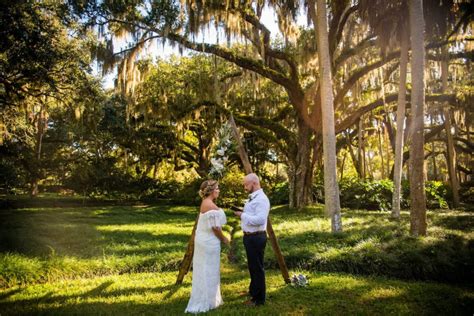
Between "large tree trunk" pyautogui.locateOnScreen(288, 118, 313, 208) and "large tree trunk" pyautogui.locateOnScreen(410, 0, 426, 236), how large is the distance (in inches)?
329

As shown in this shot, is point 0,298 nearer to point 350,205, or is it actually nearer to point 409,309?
point 409,309

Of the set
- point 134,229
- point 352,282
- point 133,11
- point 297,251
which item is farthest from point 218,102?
point 352,282

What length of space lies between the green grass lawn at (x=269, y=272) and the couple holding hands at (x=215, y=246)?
0.29m

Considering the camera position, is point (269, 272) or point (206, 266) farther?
point (269, 272)

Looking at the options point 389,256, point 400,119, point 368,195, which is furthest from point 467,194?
point 389,256

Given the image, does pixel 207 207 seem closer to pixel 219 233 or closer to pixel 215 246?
pixel 219 233

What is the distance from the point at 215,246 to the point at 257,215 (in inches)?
30.8

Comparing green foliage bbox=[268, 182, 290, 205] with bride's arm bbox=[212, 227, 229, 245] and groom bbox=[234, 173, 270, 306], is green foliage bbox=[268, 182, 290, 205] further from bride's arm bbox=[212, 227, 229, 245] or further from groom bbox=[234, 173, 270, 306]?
bride's arm bbox=[212, 227, 229, 245]

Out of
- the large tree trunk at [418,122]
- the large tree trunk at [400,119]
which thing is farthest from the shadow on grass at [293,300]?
the large tree trunk at [400,119]

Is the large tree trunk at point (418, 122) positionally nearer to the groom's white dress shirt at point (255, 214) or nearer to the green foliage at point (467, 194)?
the groom's white dress shirt at point (255, 214)

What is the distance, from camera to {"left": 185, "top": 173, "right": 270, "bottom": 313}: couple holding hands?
182 inches

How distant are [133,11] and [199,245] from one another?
445 inches

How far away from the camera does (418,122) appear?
28.8ft

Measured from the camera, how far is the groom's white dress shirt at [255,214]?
4.61m
